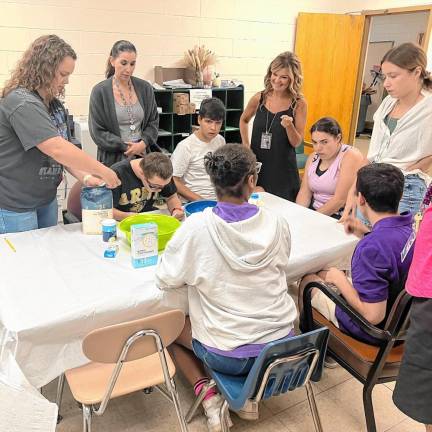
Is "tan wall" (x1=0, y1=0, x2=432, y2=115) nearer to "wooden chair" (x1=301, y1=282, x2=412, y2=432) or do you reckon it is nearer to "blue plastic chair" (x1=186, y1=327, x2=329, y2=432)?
"wooden chair" (x1=301, y1=282, x2=412, y2=432)

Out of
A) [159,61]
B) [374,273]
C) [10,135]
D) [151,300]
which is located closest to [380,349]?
[374,273]

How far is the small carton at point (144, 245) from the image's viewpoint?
1.63m

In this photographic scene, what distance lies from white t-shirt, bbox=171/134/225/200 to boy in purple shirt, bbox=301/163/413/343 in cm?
115

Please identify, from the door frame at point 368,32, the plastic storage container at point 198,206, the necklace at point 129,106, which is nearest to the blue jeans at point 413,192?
the plastic storage container at point 198,206

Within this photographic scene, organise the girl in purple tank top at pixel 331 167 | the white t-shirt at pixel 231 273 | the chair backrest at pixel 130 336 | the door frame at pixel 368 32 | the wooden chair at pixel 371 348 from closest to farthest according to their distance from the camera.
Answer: the chair backrest at pixel 130 336 < the white t-shirt at pixel 231 273 < the wooden chair at pixel 371 348 < the girl in purple tank top at pixel 331 167 < the door frame at pixel 368 32

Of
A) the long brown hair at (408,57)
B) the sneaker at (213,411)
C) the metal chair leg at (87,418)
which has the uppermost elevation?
the long brown hair at (408,57)

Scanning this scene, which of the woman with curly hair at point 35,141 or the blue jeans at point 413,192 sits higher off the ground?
the woman with curly hair at point 35,141

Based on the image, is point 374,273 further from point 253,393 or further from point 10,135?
point 10,135

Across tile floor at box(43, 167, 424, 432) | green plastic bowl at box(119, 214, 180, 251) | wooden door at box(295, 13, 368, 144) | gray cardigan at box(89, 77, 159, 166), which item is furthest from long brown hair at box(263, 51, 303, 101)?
wooden door at box(295, 13, 368, 144)

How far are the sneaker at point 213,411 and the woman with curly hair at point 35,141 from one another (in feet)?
3.41

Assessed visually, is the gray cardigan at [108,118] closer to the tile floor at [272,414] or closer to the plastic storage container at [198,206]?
the plastic storage container at [198,206]

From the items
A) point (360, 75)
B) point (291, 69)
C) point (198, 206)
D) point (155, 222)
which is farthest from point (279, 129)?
point (360, 75)

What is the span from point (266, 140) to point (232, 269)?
1.64 metres

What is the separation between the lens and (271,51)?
487cm
